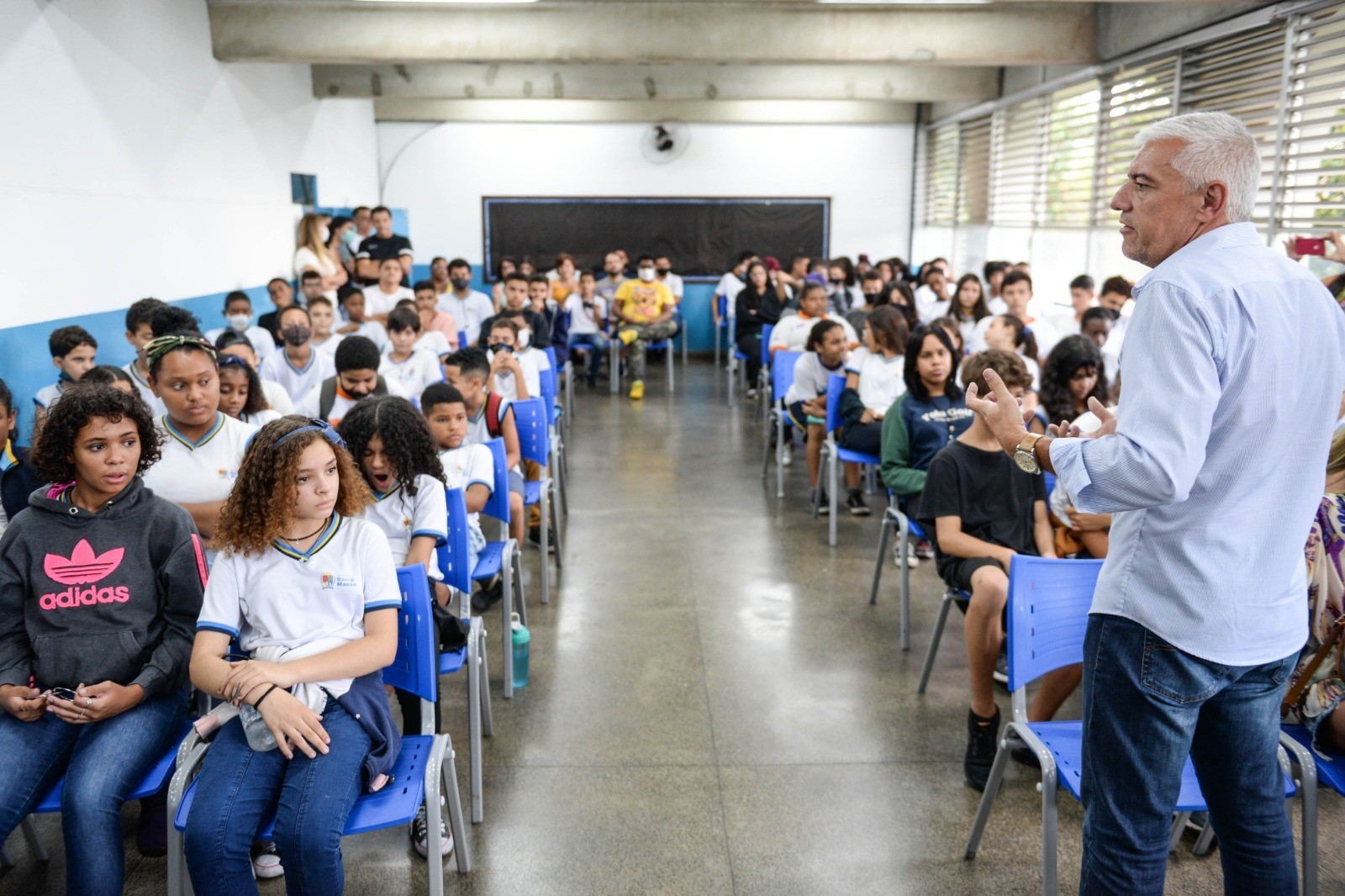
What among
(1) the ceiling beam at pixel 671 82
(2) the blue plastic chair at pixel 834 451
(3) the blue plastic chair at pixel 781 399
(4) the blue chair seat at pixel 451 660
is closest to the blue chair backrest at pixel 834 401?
(2) the blue plastic chair at pixel 834 451

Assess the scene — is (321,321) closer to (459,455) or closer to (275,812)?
(459,455)

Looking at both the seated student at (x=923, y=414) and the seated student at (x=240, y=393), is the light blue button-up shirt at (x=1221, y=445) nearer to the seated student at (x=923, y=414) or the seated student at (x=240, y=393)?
the seated student at (x=923, y=414)

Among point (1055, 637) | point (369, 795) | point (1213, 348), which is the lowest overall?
point (369, 795)

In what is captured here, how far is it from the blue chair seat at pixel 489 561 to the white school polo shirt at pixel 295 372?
1.96 meters

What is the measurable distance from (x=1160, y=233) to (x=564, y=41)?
6907 millimetres

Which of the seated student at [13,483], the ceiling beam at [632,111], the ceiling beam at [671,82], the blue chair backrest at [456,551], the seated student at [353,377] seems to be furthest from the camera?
the ceiling beam at [632,111]

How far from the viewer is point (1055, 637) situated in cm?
245

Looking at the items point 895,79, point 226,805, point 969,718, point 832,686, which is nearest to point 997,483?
point 969,718

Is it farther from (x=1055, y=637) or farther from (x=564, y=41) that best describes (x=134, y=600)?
(x=564, y=41)

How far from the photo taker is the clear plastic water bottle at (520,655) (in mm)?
3518

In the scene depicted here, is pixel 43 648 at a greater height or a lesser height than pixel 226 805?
greater

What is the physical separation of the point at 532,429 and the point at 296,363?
1455 mm

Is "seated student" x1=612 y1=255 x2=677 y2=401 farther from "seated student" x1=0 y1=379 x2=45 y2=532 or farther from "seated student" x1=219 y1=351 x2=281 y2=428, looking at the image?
"seated student" x1=0 y1=379 x2=45 y2=532

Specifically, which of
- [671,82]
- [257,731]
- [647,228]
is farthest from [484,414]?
[647,228]
